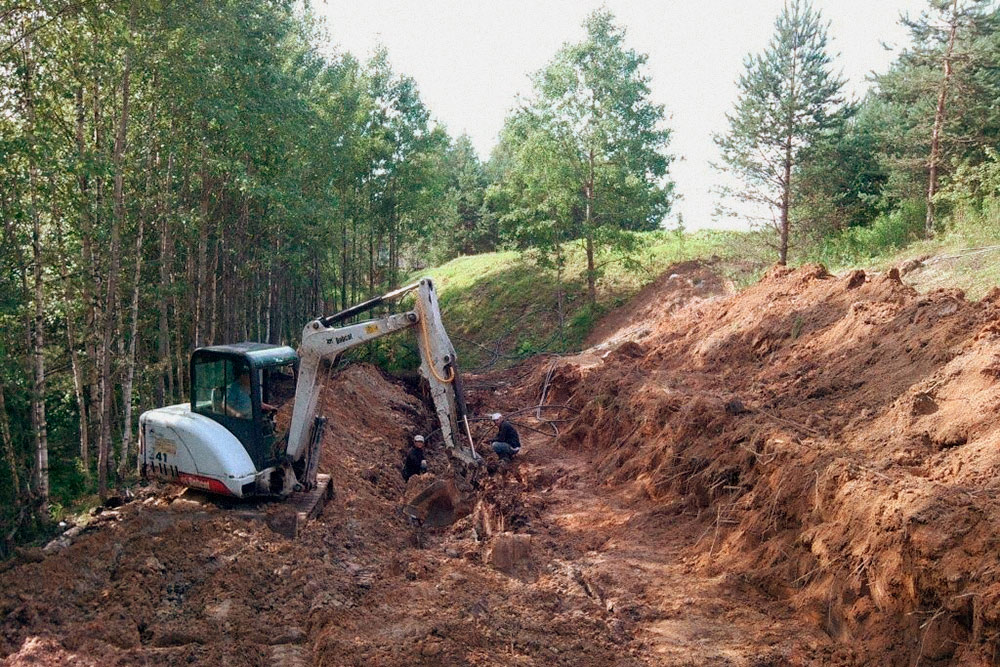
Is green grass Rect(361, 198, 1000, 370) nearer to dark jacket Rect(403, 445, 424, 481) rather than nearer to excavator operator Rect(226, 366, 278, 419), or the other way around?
dark jacket Rect(403, 445, 424, 481)

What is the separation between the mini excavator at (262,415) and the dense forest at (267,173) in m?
3.16

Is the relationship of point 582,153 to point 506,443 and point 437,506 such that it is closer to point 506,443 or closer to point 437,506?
point 506,443

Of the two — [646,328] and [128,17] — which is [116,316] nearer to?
[128,17]

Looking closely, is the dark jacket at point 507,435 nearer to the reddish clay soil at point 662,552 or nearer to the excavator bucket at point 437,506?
the reddish clay soil at point 662,552

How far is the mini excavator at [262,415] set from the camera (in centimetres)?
835

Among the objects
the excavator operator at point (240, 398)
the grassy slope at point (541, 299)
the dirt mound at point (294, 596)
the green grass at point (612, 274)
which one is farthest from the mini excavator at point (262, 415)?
the grassy slope at point (541, 299)

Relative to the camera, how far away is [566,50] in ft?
82.8

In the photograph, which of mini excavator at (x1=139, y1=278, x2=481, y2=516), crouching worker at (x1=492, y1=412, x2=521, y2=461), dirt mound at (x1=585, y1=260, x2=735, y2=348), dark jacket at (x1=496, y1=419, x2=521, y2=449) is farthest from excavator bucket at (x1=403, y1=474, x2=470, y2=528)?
dirt mound at (x1=585, y1=260, x2=735, y2=348)

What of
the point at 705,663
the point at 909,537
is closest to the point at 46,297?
the point at 705,663

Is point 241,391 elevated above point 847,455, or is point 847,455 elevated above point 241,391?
point 241,391

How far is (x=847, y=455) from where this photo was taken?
24.7 ft

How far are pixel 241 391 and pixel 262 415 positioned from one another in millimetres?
380

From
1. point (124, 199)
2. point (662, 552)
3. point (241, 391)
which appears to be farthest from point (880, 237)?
point (124, 199)

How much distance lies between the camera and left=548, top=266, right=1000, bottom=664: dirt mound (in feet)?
18.4
